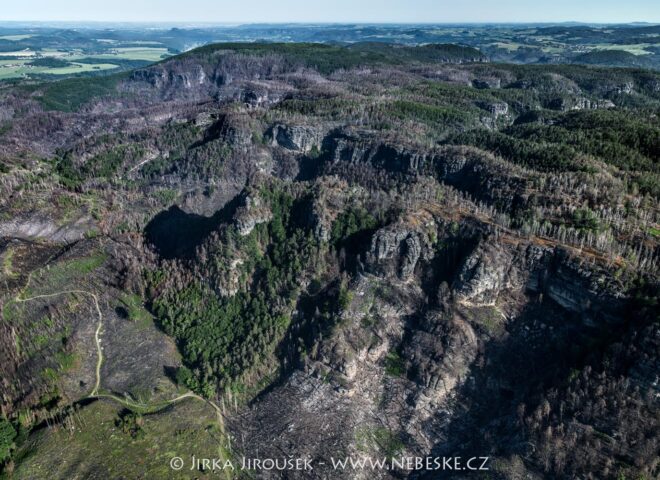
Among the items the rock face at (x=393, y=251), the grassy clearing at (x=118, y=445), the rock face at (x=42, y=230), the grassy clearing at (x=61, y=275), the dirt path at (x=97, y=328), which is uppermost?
the rock face at (x=393, y=251)

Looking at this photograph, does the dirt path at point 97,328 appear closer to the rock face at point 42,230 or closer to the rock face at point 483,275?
the rock face at point 42,230

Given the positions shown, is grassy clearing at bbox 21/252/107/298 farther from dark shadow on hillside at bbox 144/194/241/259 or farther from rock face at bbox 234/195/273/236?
rock face at bbox 234/195/273/236

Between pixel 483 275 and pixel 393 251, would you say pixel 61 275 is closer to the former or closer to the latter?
pixel 393 251

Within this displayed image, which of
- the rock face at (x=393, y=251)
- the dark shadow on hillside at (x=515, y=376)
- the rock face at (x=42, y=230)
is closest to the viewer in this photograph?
the dark shadow on hillside at (x=515, y=376)

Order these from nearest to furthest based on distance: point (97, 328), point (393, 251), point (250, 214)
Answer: point (393, 251), point (97, 328), point (250, 214)

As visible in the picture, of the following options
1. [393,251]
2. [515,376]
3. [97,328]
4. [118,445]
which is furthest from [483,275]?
Answer: [97,328]

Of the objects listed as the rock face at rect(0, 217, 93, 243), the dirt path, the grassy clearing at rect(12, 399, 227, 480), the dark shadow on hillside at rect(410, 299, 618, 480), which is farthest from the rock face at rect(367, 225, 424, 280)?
the rock face at rect(0, 217, 93, 243)

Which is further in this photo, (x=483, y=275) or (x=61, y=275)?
(x=61, y=275)

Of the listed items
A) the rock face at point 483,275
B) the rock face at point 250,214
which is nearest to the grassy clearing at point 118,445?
the rock face at point 250,214

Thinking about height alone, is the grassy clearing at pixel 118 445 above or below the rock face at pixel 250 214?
below

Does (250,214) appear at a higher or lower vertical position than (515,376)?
higher

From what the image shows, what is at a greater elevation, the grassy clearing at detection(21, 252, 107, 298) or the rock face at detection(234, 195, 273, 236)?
the rock face at detection(234, 195, 273, 236)

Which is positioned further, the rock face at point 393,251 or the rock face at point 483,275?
the rock face at point 393,251
